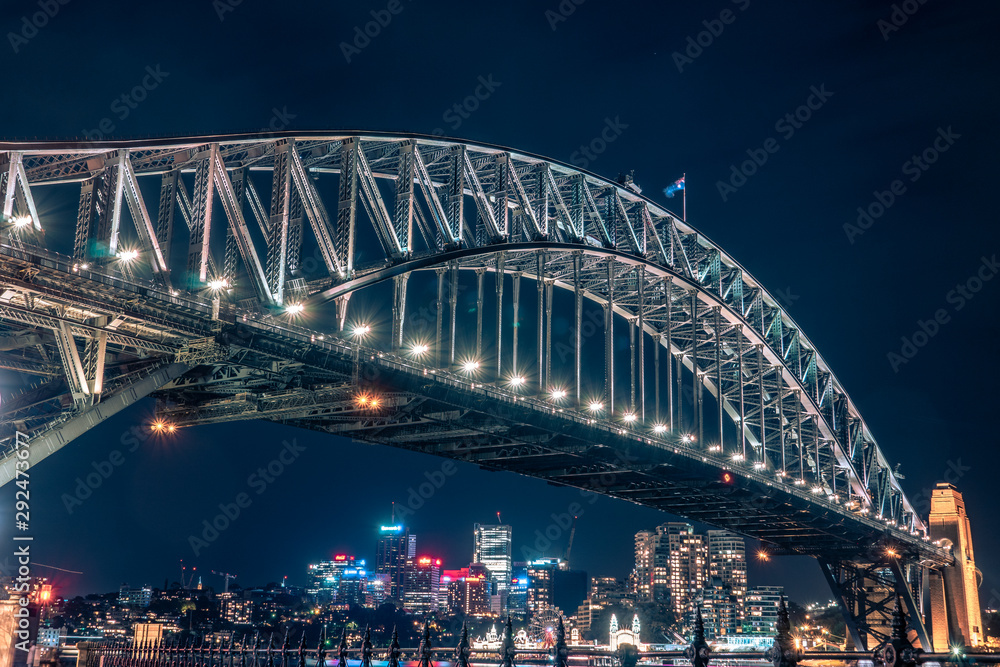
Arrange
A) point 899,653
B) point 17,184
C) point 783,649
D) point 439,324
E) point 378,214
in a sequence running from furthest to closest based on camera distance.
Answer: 1. point 439,324
2. point 378,214
3. point 17,184
4. point 783,649
5. point 899,653

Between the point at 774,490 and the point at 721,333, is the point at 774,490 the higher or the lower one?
the lower one

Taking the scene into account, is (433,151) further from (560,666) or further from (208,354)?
(560,666)

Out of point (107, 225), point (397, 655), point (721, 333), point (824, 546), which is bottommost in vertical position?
point (397, 655)

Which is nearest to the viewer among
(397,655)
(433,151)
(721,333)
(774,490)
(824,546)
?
(397,655)

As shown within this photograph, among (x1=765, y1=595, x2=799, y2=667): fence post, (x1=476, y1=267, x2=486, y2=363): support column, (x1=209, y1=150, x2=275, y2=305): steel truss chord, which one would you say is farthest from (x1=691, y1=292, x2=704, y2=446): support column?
(x1=765, y1=595, x2=799, y2=667): fence post

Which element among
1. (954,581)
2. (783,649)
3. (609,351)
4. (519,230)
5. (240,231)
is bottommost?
(783,649)

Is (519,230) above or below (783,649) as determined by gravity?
above

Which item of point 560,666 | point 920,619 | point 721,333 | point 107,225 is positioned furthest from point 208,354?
point 920,619

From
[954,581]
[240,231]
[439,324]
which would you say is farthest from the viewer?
[954,581]

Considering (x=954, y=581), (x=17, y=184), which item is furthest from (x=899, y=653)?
(x=954, y=581)

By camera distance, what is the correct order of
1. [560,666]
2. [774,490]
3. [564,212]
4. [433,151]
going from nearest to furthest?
[560,666] < [433,151] < [564,212] < [774,490]

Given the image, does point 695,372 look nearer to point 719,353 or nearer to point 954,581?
point 719,353
